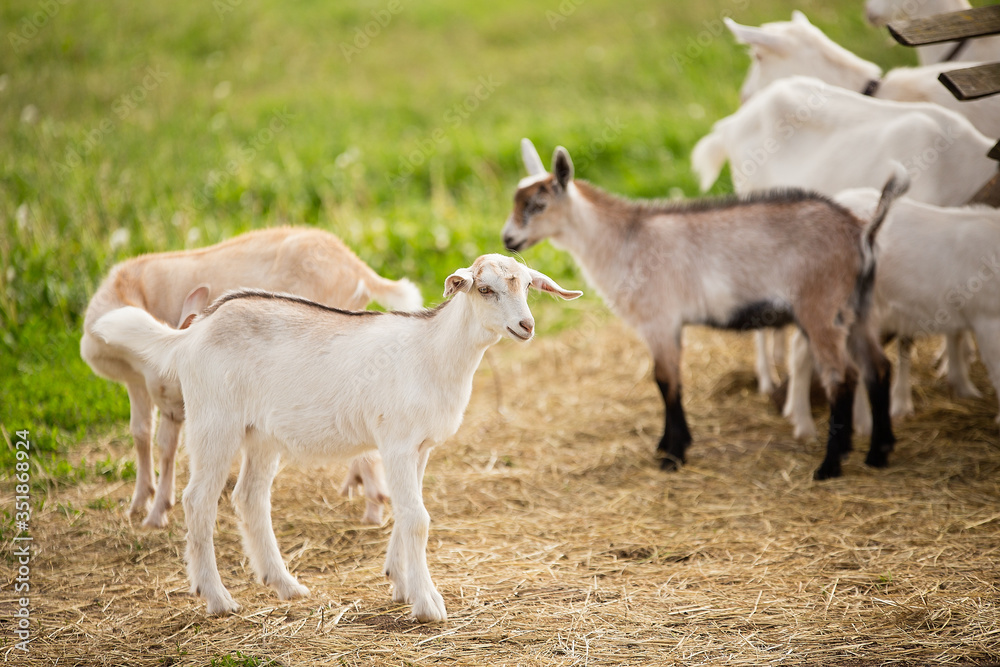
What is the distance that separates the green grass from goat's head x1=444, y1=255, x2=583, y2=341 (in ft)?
12.5

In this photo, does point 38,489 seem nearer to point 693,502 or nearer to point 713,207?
point 693,502

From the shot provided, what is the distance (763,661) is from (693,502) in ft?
6.29

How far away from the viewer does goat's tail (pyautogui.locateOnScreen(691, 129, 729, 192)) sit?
769cm

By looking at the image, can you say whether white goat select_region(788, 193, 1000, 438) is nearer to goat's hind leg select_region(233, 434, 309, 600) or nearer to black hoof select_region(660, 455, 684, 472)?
black hoof select_region(660, 455, 684, 472)

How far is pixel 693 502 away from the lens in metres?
5.38

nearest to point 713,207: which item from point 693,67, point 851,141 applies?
point 851,141

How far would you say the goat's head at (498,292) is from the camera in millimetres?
3738

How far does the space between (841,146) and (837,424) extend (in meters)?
2.39

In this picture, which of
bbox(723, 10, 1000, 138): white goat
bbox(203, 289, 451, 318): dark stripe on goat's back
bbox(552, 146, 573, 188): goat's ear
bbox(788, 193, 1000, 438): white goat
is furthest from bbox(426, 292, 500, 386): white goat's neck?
bbox(723, 10, 1000, 138): white goat

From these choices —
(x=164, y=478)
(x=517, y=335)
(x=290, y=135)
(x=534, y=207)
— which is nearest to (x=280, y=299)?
(x=517, y=335)

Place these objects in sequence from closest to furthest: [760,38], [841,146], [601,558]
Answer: [601,558] → [841,146] → [760,38]

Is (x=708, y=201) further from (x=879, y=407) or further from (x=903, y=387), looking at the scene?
(x=903, y=387)

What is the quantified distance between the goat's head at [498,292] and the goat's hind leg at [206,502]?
4.02 feet

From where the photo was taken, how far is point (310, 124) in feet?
47.0
